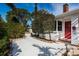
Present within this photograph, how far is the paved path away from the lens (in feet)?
43.4

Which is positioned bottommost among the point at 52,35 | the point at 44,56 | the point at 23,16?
the point at 44,56

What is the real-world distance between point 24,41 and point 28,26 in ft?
2.27

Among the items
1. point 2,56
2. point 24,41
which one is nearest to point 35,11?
point 24,41

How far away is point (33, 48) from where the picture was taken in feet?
43.5

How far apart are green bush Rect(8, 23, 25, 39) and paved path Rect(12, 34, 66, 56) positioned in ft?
0.73

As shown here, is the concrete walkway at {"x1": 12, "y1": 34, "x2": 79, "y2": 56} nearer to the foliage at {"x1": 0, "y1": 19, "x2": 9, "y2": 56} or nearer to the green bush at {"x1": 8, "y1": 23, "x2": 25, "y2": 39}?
the green bush at {"x1": 8, "y1": 23, "x2": 25, "y2": 39}

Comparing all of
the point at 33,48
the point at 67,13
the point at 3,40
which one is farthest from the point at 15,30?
the point at 67,13

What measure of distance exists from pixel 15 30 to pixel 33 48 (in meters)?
1.13

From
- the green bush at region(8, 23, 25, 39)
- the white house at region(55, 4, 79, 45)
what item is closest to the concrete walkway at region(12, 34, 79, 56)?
the green bush at region(8, 23, 25, 39)

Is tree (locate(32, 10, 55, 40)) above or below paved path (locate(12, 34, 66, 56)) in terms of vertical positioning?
above

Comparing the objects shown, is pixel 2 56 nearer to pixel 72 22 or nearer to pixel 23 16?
pixel 23 16

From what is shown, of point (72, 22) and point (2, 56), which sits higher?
point (72, 22)

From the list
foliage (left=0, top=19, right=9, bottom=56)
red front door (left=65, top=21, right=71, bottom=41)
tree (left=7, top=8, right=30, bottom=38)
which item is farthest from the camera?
red front door (left=65, top=21, right=71, bottom=41)

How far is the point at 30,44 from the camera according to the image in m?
13.3
